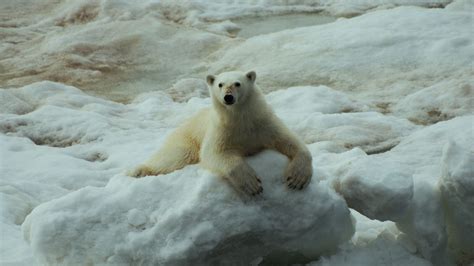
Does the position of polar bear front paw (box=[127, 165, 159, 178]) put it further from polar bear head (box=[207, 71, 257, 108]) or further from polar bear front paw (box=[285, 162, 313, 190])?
polar bear front paw (box=[285, 162, 313, 190])

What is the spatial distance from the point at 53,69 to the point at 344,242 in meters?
9.72

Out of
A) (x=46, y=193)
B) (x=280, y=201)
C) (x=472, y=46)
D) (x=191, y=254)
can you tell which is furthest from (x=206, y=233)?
(x=472, y=46)

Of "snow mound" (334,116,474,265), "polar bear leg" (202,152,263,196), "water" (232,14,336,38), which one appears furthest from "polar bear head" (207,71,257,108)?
"water" (232,14,336,38)

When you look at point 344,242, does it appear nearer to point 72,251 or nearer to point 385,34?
point 72,251

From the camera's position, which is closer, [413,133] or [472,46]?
Result: [413,133]

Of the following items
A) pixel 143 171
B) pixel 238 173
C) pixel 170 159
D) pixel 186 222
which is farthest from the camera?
pixel 143 171

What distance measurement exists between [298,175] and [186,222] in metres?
0.95

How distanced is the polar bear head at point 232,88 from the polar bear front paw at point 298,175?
726mm

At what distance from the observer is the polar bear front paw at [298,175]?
502cm

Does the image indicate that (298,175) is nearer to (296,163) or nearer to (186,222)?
(296,163)

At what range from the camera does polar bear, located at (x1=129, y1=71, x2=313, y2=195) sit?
5016 mm

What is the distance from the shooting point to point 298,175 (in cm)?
503

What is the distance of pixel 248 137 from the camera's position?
17.8 ft

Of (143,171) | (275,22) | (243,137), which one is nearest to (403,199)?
(243,137)
